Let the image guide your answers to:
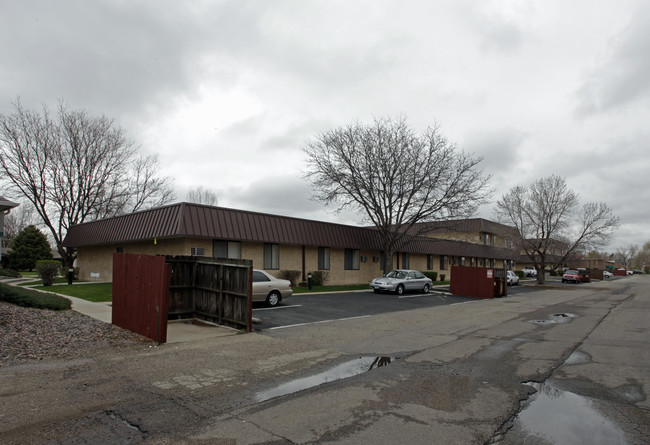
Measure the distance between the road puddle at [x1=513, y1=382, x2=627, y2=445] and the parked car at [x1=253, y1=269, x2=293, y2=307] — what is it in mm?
10946

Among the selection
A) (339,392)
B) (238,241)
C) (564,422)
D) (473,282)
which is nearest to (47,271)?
(238,241)

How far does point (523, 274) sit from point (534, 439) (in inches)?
2545

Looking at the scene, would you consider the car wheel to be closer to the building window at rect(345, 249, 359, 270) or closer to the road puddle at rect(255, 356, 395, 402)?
the road puddle at rect(255, 356, 395, 402)

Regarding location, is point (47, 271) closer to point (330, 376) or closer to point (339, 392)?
point (330, 376)

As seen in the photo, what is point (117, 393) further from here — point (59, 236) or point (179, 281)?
point (59, 236)

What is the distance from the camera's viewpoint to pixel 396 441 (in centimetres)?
421

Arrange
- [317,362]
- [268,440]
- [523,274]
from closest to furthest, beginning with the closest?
[268,440]
[317,362]
[523,274]

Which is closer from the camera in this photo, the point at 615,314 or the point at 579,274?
the point at 615,314

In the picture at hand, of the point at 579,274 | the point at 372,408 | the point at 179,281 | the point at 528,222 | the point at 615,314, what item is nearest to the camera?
the point at 372,408

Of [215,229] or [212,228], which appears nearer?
[212,228]

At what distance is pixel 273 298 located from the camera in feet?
52.4

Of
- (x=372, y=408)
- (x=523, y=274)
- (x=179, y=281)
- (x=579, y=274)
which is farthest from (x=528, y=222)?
(x=372, y=408)

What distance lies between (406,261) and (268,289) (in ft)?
79.8

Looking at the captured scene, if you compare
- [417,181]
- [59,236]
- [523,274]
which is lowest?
[523,274]
